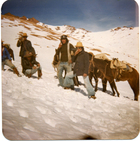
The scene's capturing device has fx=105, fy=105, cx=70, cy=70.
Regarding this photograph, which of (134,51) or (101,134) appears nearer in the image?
(101,134)

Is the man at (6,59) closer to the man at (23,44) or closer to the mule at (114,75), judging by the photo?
the man at (23,44)

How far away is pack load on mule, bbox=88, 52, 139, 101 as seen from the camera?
2.76 metres

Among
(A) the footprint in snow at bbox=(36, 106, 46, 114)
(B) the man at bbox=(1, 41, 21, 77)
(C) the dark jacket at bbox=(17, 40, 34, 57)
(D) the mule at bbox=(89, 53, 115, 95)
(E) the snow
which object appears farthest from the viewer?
(D) the mule at bbox=(89, 53, 115, 95)

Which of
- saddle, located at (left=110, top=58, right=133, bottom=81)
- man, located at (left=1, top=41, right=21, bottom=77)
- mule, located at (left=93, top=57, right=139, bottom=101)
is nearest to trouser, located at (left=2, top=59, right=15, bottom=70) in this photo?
man, located at (left=1, top=41, right=21, bottom=77)

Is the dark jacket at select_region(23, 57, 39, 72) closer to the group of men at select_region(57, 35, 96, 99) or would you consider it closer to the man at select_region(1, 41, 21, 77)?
the man at select_region(1, 41, 21, 77)

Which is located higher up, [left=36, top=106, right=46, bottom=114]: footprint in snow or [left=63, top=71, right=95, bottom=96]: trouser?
[left=63, top=71, right=95, bottom=96]: trouser

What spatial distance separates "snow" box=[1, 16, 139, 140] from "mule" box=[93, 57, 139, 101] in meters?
0.12

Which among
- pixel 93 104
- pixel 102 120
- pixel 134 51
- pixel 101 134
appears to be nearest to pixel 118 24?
pixel 134 51

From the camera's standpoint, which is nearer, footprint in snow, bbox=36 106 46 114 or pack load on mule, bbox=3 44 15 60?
Result: footprint in snow, bbox=36 106 46 114

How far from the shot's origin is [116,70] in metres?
2.94

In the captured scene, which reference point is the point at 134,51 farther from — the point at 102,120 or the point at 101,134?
the point at 101,134

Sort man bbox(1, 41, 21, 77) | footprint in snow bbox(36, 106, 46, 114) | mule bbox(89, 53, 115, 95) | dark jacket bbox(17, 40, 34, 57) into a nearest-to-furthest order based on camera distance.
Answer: footprint in snow bbox(36, 106, 46, 114) < man bbox(1, 41, 21, 77) < dark jacket bbox(17, 40, 34, 57) < mule bbox(89, 53, 115, 95)

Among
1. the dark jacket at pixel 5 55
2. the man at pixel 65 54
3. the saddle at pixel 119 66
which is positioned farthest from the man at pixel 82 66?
the dark jacket at pixel 5 55

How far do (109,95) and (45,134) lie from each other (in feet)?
5.85
